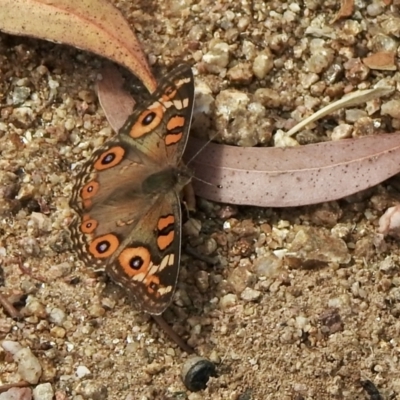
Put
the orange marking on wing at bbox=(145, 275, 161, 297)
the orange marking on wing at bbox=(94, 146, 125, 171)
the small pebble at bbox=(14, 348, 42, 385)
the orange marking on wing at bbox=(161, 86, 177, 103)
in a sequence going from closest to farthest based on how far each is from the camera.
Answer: the orange marking on wing at bbox=(145, 275, 161, 297)
the small pebble at bbox=(14, 348, 42, 385)
the orange marking on wing at bbox=(161, 86, 177, 103)
the orange marking on wing at bbox=(94, 146, 125, 171)

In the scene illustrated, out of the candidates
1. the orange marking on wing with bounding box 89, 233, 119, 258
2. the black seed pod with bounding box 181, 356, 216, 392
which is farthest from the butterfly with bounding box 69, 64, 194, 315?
the black seed pod with bounding box 181, 356, 216, 392

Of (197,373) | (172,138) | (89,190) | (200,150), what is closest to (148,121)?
(172,138)

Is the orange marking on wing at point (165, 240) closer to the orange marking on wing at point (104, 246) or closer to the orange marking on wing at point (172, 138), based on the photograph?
the orange marking on wing at point (104, 246)

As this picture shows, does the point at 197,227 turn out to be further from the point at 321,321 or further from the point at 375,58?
the point at 375,58

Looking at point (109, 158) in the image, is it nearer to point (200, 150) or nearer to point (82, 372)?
point (200, 150)

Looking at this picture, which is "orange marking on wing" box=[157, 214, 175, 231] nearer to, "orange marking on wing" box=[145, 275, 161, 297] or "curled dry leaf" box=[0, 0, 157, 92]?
"orange marking on wing" box=[145, 275, 161, 297]

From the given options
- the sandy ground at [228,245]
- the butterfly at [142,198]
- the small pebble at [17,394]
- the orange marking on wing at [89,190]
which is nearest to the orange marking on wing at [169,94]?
the butterfly at [142,198]
